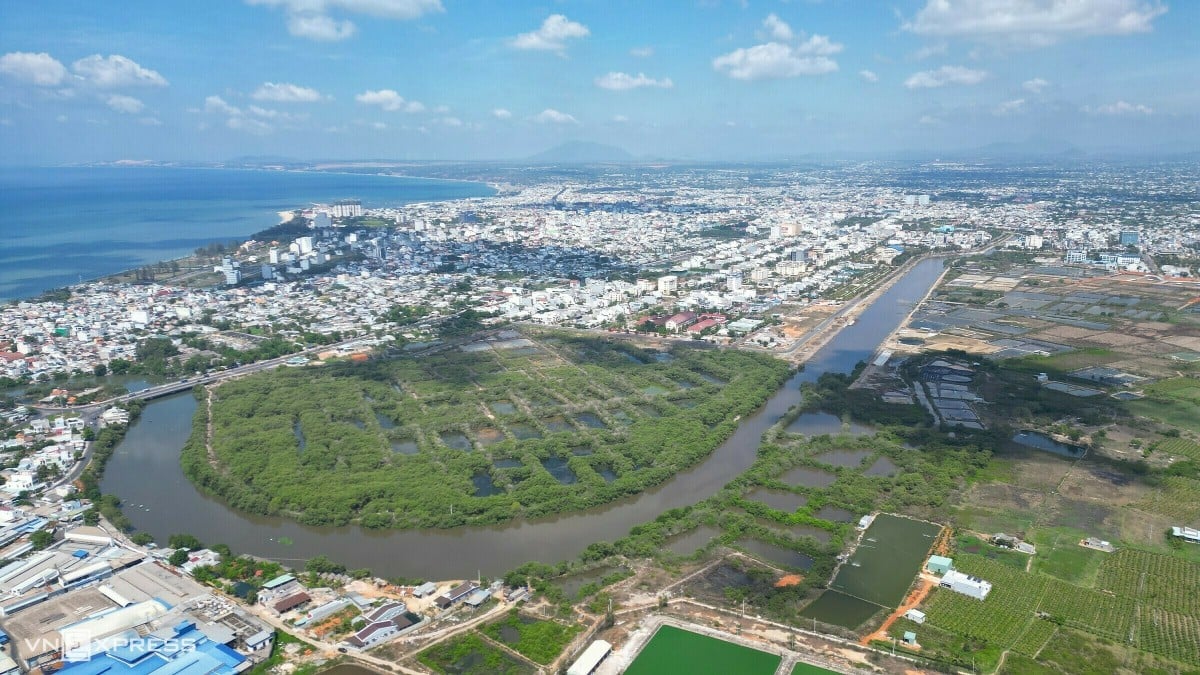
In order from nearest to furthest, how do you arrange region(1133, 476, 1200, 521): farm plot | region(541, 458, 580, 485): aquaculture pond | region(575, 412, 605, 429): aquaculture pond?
region(1133, 476, 1200, 521): farm plot < region(541, 458, 580, 485): aquaculture pond < region(575, 412, 605, 429): aquaculture pond

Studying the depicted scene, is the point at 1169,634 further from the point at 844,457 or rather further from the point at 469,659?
the point at 469,659

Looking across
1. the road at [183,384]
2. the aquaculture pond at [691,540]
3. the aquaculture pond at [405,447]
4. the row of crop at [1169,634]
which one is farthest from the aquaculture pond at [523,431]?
the row of crop at [1169,634]

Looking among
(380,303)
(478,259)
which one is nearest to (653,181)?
(478,259)

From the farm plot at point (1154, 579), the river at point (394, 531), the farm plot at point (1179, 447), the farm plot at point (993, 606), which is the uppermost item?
the farm plot at point (1179, 447)

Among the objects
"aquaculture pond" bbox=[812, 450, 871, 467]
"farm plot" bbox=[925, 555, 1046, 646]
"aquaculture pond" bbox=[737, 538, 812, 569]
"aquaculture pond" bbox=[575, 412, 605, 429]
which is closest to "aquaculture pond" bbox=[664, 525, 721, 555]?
"aquaculture pond" bbox=[737, 538, 812, 569]

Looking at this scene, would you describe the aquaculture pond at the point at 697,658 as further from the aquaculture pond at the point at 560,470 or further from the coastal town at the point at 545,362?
the aquaculture pond at the point at 560,470

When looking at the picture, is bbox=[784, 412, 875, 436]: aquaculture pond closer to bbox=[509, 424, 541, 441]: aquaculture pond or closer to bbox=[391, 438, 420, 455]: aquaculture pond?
bbox=[509, 424, 541, 441]: aquaculture pond
